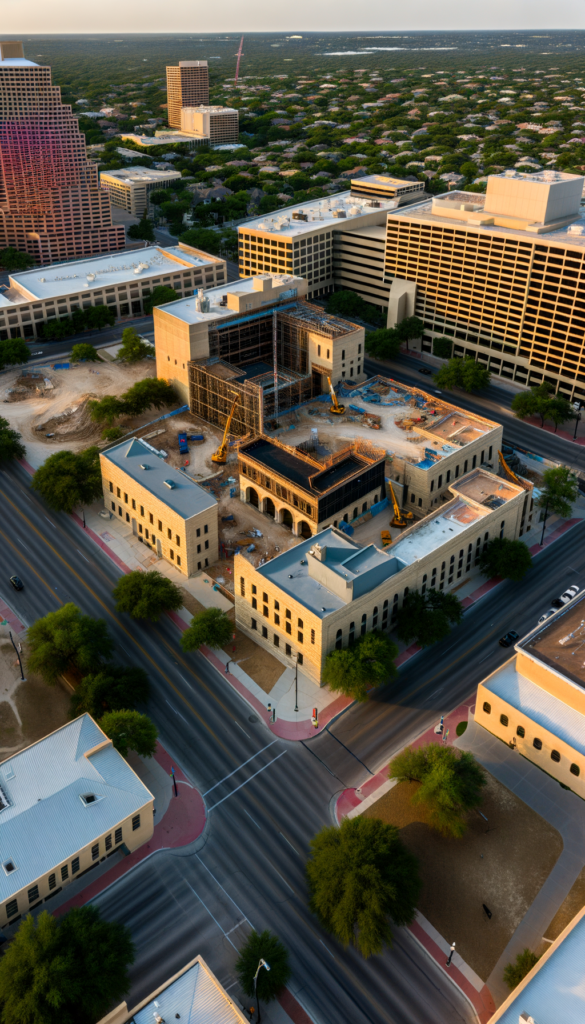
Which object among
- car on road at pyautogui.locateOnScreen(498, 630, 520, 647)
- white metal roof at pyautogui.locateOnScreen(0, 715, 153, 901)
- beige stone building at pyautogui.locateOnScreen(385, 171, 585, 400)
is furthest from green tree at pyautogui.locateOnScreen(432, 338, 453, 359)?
white metal roof at pyautogui.locateOnScreen(0, 715, 153, 901)

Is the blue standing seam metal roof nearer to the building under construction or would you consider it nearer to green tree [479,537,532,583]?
the building under construction

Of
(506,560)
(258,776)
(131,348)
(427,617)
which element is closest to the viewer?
(258,776)

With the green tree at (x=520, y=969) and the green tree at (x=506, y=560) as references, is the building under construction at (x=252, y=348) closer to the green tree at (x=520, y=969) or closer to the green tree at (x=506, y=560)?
the green tree at (x=506, y=560)

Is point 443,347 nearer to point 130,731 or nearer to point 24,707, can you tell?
point 24,707

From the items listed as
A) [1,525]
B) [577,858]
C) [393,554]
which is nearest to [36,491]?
[1,525]

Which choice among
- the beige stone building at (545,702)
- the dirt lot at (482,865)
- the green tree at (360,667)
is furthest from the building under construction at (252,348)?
the dirt lot at (482,865)

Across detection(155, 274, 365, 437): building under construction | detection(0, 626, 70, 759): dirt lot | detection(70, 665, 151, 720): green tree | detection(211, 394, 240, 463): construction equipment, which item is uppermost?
detection(155, 274, 365, 437): building under construction

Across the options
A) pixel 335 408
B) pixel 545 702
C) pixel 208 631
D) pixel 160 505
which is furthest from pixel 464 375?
pixel 545 702
